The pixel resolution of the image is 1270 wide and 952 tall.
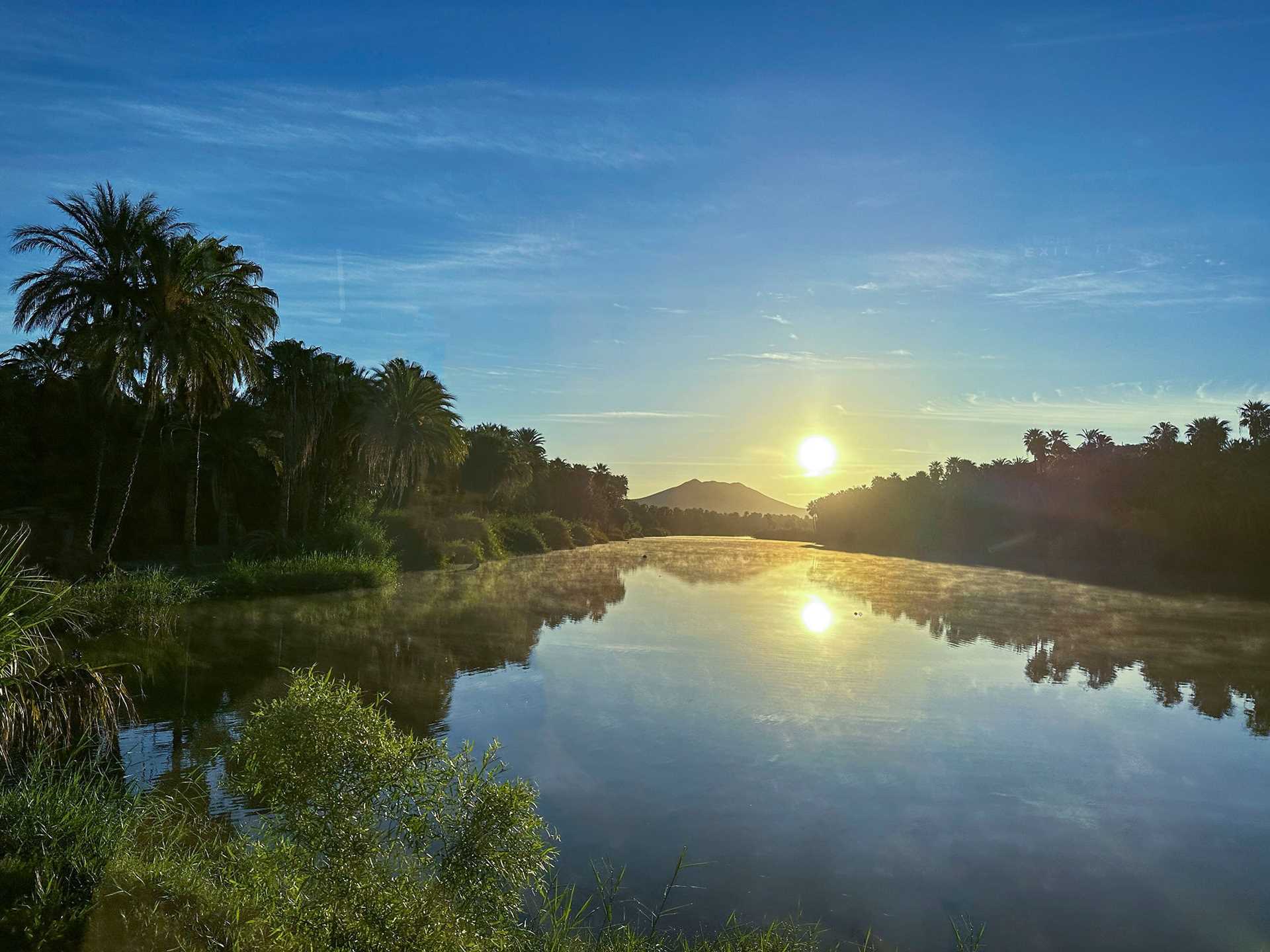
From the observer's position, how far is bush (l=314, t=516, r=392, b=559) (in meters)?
35.8

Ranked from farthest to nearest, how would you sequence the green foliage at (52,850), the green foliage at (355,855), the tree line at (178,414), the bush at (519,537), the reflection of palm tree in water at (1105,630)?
the bush at (519,537) < the tree line at (178,414) < the reflection of palm tree in water at (1105,630) < the green foliage at (52,850) < the green foliage at (355,855)

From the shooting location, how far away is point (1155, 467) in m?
59.9

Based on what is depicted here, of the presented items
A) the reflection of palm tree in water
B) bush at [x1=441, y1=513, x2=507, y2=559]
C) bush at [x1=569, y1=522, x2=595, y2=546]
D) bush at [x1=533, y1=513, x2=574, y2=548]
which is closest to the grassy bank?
the reflection of palm tree in water

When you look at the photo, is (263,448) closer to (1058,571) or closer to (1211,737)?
(1211,737)

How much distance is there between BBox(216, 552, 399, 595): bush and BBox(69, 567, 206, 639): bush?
4.49 m

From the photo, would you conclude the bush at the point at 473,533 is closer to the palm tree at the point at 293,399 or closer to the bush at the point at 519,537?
the bush at the point at 519,537

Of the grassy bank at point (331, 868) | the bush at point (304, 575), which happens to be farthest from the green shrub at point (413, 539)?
the grassy bank at point (331, 868)

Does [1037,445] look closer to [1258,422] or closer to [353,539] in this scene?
[1258,422]

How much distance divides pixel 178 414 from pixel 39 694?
3005 centimetres

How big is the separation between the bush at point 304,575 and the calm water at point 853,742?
5.06 feet

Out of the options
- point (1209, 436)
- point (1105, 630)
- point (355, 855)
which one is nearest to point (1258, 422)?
point (1209, 436)

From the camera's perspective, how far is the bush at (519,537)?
200 feet

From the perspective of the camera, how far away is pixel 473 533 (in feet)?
173

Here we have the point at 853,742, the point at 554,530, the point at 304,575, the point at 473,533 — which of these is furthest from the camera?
the point at 554,530
